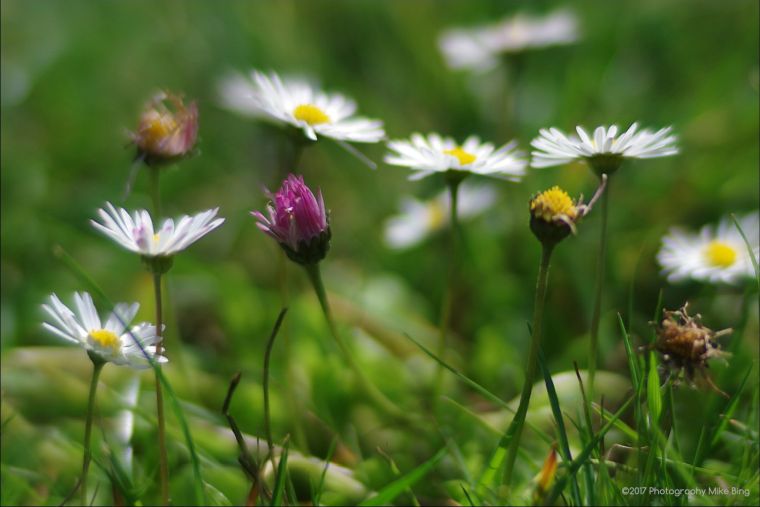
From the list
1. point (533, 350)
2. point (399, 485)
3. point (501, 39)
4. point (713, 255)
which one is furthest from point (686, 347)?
point (501, 39)

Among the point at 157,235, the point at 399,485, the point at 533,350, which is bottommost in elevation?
the point at 399,485

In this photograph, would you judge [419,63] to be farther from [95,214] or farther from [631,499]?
[631,499]

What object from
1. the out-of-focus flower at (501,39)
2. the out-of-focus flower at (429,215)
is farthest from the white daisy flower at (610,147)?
the out-of-focus flower at (501,39)

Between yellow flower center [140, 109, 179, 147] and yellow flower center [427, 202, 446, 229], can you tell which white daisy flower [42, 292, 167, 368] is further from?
yellow flower center [427, 202, 446, 229]

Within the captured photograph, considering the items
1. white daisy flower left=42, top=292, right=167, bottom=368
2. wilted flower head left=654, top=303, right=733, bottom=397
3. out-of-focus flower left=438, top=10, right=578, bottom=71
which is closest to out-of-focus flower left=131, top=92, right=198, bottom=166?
white daisy flower left=42, top=292, right=167, bottom=368

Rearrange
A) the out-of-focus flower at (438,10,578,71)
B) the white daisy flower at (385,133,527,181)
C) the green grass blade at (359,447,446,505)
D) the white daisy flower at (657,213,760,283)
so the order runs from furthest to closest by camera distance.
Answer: the out-of-focus flower at (438,10,578,71) → the white daisy flower at (657,213,760,283) → the white daisy flower at (385,133,527,181) → the green grass blade at (359,447,446,505)

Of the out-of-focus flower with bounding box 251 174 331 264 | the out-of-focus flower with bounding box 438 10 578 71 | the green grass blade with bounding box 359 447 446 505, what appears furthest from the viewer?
the out-of-focus flower with bounding box 438 10 578 71

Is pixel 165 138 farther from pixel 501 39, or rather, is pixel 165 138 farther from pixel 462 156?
pixel 501 39

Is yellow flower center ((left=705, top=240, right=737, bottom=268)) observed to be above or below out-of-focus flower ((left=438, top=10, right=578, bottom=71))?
below

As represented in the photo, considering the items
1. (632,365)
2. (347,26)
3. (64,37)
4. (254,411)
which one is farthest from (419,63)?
(632,365)
